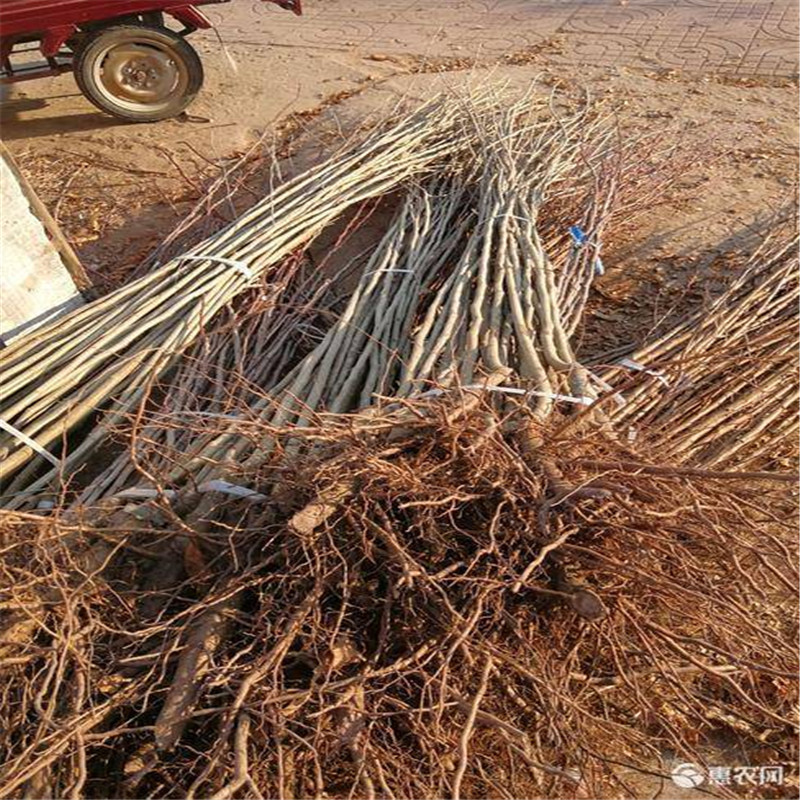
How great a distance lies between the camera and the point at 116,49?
4.68m

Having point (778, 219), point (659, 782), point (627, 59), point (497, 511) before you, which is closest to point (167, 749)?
point (497, 511)

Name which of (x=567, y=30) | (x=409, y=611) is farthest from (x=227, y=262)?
(x=567, y=30)

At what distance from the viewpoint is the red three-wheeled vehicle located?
444cm

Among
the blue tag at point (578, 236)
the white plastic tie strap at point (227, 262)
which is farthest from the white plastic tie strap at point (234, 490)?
the blue tag at point (578, 236)

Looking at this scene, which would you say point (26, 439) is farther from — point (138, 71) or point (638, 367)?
Answer: point (138, 71)

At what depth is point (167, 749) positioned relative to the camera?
1.51 metres

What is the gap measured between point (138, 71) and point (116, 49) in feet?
0.55

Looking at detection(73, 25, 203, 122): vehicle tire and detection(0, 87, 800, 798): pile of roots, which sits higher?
detection(73, 25, 203, 122): vehicle tire

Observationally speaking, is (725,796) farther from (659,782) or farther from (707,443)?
(707,443)

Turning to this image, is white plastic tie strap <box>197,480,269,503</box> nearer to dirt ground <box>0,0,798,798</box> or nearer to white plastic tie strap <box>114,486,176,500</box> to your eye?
white plastic tie strap <box>114,486,176,500</box>

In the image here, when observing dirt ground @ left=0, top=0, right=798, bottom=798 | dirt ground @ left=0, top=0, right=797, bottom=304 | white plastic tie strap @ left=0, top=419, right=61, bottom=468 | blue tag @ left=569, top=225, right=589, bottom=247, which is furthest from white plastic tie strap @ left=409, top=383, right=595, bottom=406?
dirt ground @ left=0, top=0, right=797, bottom=304

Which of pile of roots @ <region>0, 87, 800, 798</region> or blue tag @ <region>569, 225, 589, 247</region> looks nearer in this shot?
pile of roots @ <region>0, 87, 800, 798</region>

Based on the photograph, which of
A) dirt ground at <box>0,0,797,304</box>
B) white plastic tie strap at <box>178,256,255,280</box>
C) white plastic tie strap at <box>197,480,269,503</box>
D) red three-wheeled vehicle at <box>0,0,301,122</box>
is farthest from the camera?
red three-wheeled vehicle at <box>0,0,301,122</box>

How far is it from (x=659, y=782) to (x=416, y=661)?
0.70 m
